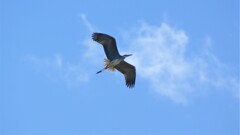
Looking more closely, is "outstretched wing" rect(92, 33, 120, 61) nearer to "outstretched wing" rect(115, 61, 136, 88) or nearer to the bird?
the bird

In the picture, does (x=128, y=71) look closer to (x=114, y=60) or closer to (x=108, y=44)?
(x=114, y=60)

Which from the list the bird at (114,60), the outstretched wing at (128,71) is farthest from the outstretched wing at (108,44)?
the outstretched wing at (128,71)

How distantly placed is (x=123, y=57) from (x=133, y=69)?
1025 mm

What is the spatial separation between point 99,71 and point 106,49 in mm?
1150

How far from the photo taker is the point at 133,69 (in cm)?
4953

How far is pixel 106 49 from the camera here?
4831 centimetres

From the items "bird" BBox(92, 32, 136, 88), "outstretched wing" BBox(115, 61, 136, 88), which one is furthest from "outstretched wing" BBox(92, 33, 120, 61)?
"outstretched wing" BBox(115, 61, 136, 88)

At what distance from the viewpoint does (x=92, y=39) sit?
157ft

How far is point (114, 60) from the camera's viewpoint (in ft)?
159

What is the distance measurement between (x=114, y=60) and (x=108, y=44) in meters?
0.81

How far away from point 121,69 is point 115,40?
212cm

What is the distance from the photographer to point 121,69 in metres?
Result: 49.7

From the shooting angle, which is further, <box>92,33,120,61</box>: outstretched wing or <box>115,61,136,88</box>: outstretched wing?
<box>115,61,136,88</box>: outstretched wing

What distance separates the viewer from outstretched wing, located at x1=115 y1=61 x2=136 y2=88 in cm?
4941
